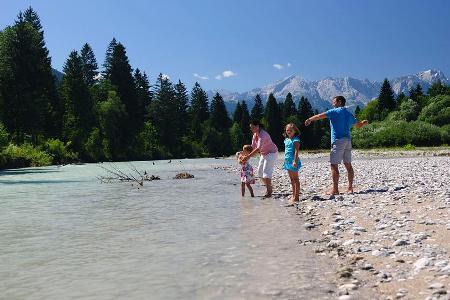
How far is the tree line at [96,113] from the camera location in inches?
2014

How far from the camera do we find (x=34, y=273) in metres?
5.81

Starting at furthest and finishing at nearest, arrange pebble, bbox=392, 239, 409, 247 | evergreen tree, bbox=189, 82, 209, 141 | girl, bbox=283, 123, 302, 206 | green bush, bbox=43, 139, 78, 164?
1. evergreen tree, bbox=189, 82, 209, 141
2. green bush, bbox=43, 139, 78, 164
3. girl, bbox=283, 123, 302, 206
4. pebble, bbox=392, 239, 409, 247

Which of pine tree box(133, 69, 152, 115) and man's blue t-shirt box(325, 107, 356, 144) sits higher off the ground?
pine tree box(133, 69, 152, 115)

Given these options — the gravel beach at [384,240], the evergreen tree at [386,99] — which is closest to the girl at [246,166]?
the gravel beach at [384,240]

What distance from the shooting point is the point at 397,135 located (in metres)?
76.4

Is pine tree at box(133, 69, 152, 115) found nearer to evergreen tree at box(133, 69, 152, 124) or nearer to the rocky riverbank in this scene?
evergreen tree at box(133, 69, 152, 124)

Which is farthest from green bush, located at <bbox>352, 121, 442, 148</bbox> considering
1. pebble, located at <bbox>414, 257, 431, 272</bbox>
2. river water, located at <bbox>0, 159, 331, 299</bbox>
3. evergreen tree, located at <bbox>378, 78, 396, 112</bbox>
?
pebble, located at <bbox>414, 257, 431, 272</bbox>

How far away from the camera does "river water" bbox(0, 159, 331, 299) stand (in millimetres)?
5039

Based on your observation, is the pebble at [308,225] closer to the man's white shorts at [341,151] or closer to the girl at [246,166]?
the man's white shorts at [341,151]

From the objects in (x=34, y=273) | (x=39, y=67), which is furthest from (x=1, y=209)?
(x=39, y=67)

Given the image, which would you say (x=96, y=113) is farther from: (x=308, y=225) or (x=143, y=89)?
(x=308, y=225)

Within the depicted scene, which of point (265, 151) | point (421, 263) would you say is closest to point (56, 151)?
point (265, 151)

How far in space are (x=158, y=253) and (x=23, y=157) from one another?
4063 centimetres

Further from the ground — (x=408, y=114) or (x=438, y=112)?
(x=408, y=114)
